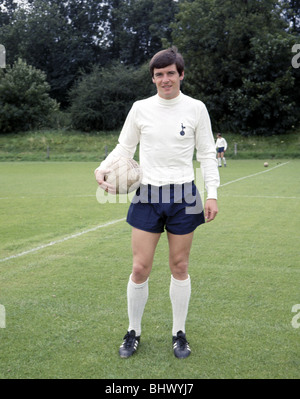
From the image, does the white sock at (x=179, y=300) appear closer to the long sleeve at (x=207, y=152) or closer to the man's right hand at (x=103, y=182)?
the long sleeve at (x=207, y=152)

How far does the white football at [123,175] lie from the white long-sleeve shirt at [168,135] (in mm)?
64

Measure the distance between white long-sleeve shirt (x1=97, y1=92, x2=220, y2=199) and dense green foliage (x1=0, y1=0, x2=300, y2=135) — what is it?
107ft

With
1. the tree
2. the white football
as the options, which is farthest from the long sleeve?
the tree

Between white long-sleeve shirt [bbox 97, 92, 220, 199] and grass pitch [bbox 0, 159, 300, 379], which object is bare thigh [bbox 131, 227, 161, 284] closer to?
white long-sleeve shirt [bbox 97, 92, 220, 199]

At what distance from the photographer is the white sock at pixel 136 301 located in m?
3.58

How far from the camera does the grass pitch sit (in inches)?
130

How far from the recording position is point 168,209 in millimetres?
3357

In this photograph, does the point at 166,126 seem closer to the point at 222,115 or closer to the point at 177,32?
the point at 222,115

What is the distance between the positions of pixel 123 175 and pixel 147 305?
1639 mm

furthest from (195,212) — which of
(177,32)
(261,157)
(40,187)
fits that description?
(177,32)

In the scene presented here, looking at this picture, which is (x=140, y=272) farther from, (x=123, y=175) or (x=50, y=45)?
(x=50, y=45)

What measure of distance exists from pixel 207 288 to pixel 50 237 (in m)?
3.41

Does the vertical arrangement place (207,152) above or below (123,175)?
above

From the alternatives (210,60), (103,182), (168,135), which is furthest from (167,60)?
(210,60)
